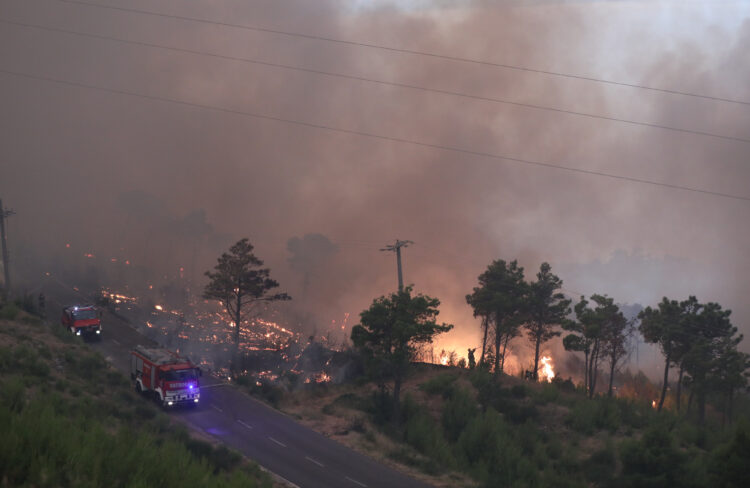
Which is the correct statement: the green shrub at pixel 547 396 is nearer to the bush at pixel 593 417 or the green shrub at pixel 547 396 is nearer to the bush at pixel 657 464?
the bush at pixel 593 417

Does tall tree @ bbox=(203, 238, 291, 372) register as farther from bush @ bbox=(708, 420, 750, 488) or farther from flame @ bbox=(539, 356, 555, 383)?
flame @ bbox=(539, 356, 555, 383)

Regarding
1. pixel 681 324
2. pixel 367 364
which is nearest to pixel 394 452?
pixel 367 364

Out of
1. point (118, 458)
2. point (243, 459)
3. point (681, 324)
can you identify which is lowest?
point (243, 459)

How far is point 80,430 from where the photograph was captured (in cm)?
1234

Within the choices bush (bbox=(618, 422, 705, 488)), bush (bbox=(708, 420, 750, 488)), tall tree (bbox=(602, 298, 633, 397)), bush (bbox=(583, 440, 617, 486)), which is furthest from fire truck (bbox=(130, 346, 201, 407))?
tall tree (bbox=(602, 298, 633, 397))

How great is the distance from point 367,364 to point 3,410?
832 inches

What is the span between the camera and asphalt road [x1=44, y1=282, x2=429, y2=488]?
2072 centimetres

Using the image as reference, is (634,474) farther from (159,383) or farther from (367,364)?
(159,383)

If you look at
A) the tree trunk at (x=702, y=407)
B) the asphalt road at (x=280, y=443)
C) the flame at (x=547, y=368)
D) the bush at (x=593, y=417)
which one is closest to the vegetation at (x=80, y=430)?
the asphalt road at (x=280, y=443)

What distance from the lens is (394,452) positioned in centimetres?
2469

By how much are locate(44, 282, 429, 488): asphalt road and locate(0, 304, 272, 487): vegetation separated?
1.83 m

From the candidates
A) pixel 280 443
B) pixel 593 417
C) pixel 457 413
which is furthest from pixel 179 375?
pixel 593 417

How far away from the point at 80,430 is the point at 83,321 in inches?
1024

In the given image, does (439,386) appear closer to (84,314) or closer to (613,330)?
(613,330)
